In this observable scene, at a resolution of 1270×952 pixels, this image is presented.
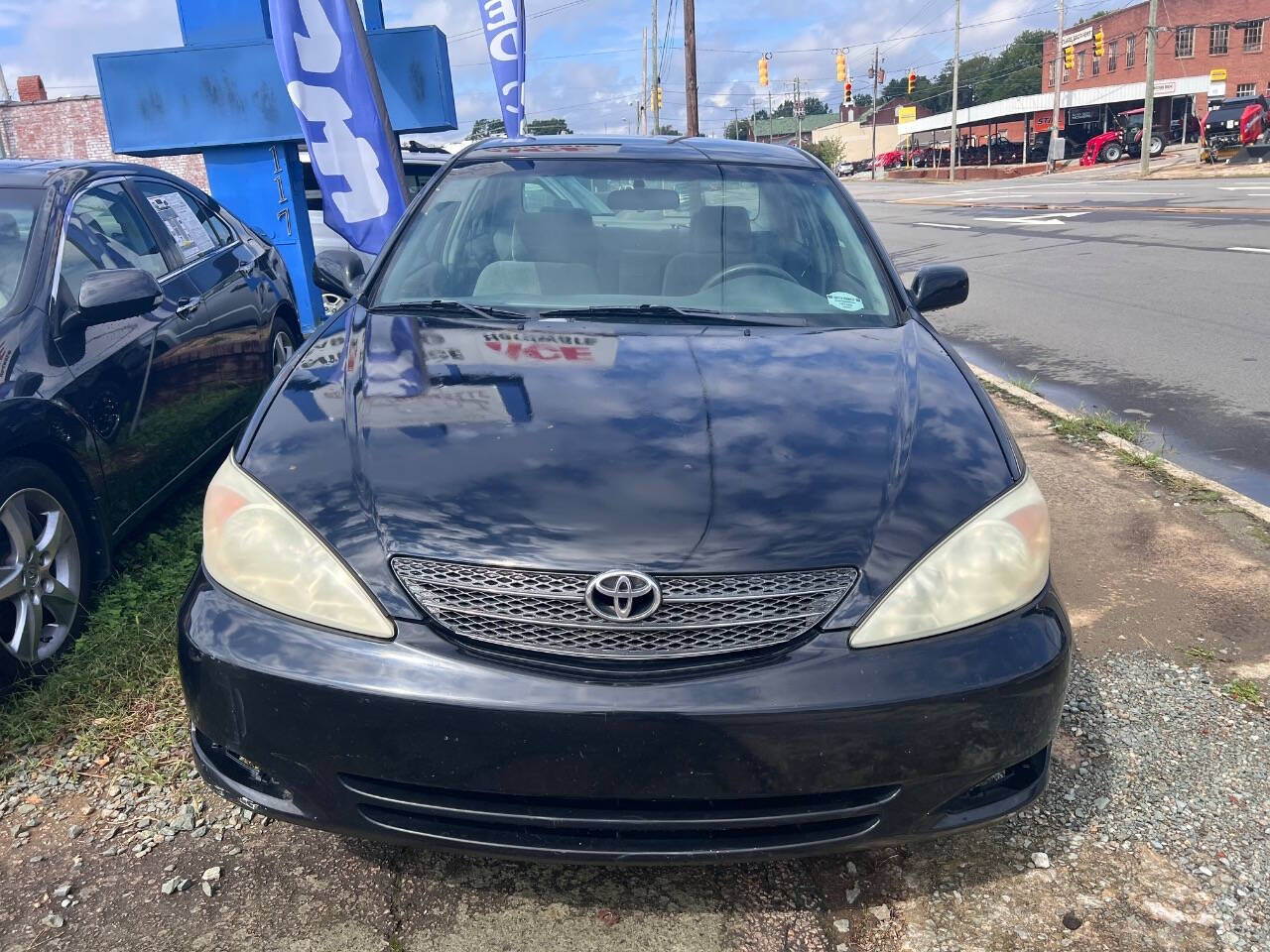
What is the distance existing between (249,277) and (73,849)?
3.38 meters

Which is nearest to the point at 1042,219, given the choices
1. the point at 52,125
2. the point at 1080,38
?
the point at 52,125

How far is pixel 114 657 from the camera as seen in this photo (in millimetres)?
3213

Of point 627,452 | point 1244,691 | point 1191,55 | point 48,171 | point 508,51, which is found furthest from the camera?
point 1191,55

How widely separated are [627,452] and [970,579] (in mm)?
744

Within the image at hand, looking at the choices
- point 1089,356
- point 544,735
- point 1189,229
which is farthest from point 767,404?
point 1189,229

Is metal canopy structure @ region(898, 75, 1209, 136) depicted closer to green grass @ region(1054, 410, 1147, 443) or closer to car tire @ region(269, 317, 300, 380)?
green grass @ region(1054, 410, 1147, 443)

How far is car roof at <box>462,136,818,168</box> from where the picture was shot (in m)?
3.83

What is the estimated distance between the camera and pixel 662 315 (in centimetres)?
311

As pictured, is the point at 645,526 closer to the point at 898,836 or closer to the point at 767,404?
the point at 767,404

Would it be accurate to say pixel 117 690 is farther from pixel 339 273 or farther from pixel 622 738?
pixel 622 738

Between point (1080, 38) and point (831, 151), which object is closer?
point (1080, 38)

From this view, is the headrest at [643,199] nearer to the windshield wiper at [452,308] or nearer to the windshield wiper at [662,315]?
the windshield wiper at [662,315]

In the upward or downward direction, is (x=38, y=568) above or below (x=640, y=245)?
below

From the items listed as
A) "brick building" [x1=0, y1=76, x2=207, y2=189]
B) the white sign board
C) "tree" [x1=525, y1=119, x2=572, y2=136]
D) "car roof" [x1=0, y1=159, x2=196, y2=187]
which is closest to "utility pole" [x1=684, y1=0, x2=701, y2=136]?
"tree" [x1=525, y1=119, x2=572, y2=136]
